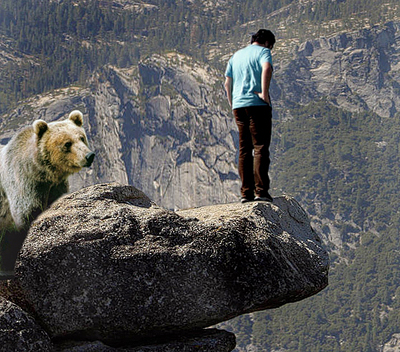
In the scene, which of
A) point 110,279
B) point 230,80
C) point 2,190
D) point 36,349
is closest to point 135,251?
point 110,279

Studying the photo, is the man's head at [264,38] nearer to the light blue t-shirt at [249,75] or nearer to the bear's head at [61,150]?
the light blue t-shirt at [249,75]

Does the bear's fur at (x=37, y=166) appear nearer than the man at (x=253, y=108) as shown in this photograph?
Yes

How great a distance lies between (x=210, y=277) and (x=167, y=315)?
1.01 meters

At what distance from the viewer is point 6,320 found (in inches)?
420

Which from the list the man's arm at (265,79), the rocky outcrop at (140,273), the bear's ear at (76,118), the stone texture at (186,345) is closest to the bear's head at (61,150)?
the bear's ear at (76,118)

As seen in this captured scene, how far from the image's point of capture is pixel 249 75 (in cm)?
1377

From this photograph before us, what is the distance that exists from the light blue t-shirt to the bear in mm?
3400

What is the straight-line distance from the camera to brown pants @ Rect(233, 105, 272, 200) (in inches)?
539

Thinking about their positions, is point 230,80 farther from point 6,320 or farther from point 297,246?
point 6,320

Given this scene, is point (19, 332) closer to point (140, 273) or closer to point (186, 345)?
point (140, 273)

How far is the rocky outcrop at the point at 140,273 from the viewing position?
11.3 m

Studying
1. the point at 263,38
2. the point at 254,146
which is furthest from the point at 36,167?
the point at 263,38

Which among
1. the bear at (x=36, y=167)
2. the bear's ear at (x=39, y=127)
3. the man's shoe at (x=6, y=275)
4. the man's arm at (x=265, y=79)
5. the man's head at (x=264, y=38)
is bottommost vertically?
the man's shoe at (x=6, y=275)

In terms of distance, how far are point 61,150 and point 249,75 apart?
421cm
